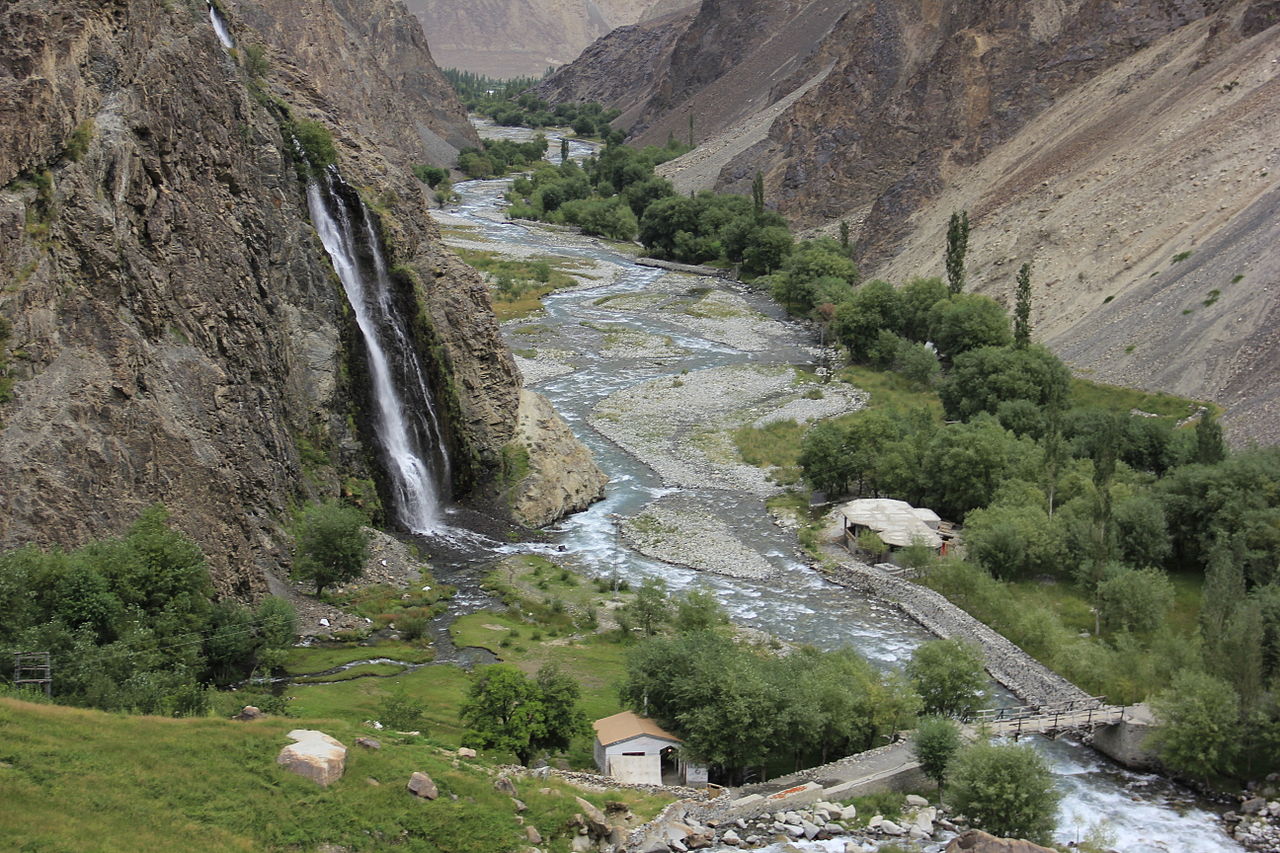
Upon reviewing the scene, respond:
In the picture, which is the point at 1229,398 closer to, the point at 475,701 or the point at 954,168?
the point at 475,701

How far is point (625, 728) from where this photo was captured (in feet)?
117

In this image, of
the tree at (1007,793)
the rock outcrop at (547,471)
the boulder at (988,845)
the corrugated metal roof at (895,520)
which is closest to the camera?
the boulder at (988,845)

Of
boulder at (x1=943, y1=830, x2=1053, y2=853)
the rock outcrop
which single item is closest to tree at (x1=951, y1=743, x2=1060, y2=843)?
boulder at (x1=943, y1=830, x2=1053, y2=853)

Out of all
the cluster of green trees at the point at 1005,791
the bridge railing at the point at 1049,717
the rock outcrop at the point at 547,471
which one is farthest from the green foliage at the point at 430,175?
the cluster of green trees at the point at 1005,791

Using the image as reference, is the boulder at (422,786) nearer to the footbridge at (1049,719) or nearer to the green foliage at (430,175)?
the footbridge at (1049,719)

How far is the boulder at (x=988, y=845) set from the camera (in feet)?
98.6

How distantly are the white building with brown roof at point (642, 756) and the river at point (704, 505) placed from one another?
4747 millimetres

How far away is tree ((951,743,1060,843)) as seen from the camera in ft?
107

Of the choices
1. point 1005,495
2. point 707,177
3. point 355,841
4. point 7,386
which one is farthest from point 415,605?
point 707,177

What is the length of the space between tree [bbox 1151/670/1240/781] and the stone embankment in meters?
3.90

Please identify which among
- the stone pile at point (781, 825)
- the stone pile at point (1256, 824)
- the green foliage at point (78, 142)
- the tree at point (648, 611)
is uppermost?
the green foliage at point (78, 142)

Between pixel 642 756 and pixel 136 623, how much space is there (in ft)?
46.7

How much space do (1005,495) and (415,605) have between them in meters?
26.4

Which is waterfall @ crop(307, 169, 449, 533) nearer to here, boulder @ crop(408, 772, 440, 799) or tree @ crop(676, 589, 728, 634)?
tree @ crop(676, 589, 728, 634)
